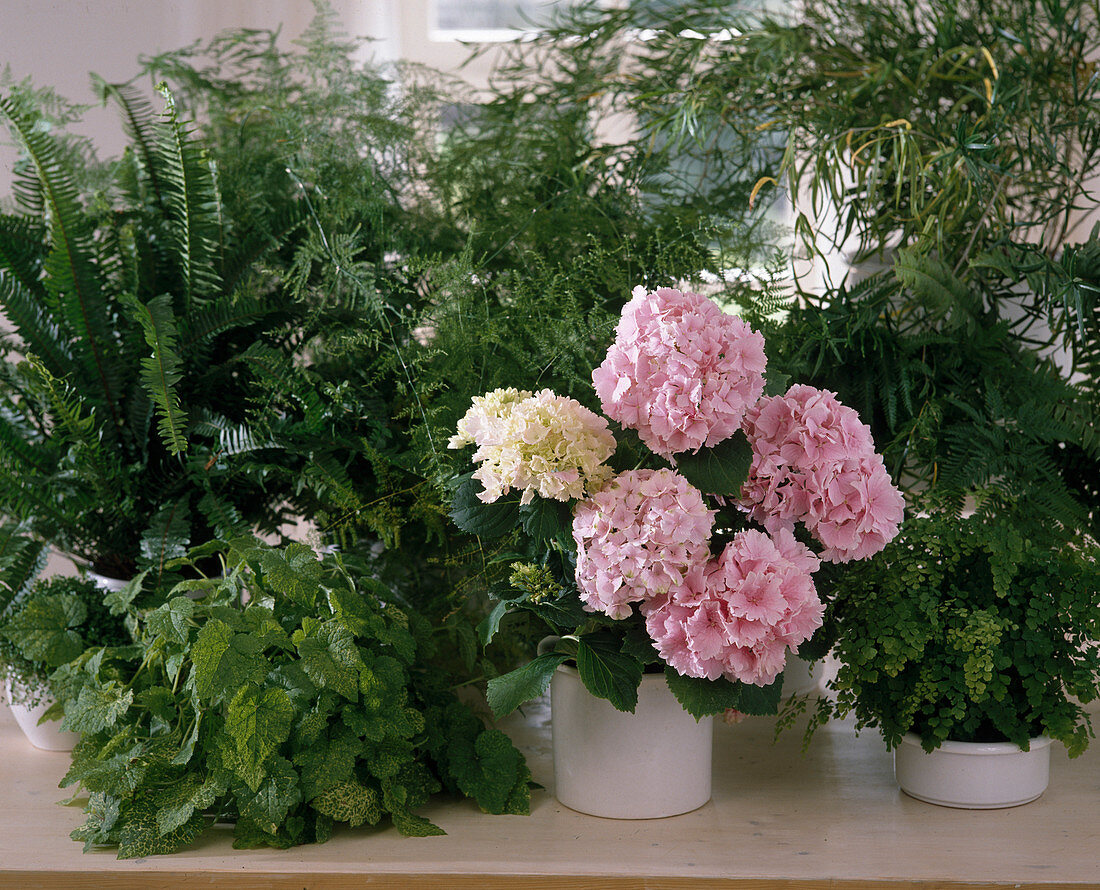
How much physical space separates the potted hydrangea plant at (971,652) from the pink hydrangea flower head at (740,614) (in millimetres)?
94

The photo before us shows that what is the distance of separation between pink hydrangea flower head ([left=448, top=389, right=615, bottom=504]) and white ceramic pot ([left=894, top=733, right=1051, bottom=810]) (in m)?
0.33

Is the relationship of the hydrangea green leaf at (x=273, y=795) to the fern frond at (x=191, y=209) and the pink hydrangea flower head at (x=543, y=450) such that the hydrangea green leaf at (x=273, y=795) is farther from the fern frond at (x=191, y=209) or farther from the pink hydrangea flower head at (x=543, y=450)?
the fern frond at (x=191, y=209)

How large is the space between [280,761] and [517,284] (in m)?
0.42

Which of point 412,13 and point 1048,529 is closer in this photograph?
point 1048,529

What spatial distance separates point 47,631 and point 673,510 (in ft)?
1.81

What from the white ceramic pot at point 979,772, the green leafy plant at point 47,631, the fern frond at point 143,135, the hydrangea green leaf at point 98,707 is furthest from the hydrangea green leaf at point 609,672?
the fern frond at point 143,135

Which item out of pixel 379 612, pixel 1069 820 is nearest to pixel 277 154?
pixel 379 612

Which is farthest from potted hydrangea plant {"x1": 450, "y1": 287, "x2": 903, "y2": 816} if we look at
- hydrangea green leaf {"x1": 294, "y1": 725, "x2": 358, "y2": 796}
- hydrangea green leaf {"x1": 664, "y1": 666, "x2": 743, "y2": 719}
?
hydrangea green leaf {"x1": 294, "y1": 725, "x2": 358, "y2": 796}

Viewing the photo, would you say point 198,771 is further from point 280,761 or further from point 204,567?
point 204,567

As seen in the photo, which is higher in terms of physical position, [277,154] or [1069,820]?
[277,154]

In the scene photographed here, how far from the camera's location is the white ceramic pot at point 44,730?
861 millimetres

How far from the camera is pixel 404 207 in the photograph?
1.00 metres

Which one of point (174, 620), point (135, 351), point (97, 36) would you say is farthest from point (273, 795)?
point (97, 36)

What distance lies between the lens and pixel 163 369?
0.77 metres
